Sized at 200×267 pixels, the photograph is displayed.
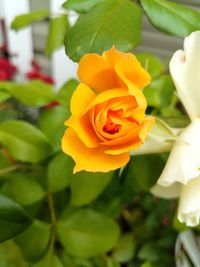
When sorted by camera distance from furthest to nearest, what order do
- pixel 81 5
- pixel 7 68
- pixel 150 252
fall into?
pixel 7 68 → pixel 150 252 → pixel 81 5

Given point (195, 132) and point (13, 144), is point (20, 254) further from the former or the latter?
point (195, 132)

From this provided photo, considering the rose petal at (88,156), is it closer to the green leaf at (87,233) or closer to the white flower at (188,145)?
the white flower at (188,145)

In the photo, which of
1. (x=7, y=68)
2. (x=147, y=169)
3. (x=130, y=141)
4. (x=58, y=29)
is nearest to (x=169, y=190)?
(x=147, y=169)

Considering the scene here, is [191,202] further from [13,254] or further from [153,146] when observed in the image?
[13,254]

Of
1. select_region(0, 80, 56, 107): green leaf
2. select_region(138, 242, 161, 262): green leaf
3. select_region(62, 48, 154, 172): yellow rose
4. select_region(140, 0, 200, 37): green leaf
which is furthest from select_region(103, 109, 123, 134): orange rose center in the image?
select_region(138, 242, 161, 262): green leaf

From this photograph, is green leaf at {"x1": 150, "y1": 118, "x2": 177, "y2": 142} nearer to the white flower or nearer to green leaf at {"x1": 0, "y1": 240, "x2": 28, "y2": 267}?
the white flower

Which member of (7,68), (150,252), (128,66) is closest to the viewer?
(128,66)
